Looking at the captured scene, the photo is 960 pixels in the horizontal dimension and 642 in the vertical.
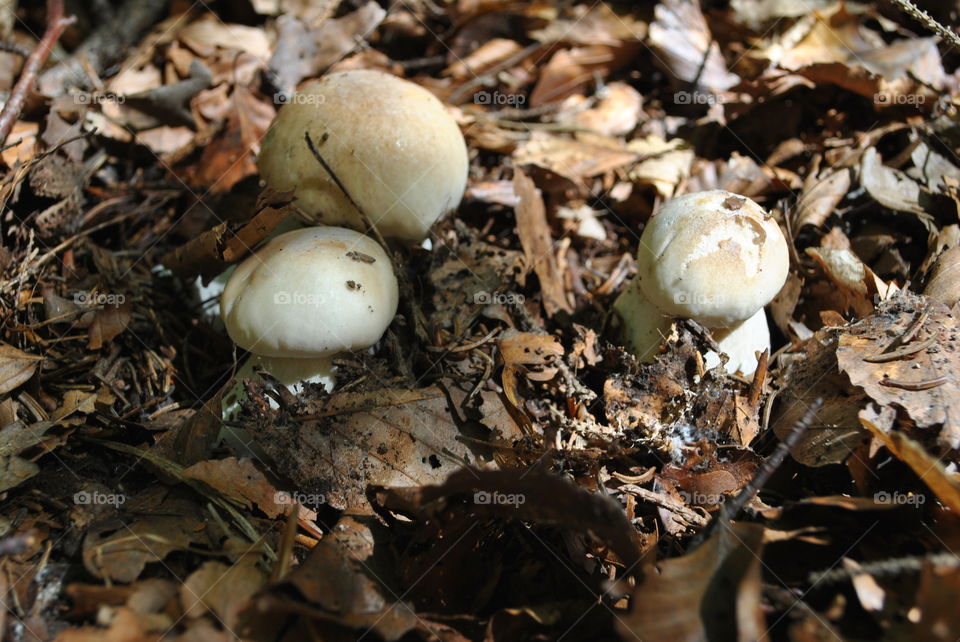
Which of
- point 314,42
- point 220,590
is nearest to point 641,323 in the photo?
point 220,590

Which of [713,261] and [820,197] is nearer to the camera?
[713,261]

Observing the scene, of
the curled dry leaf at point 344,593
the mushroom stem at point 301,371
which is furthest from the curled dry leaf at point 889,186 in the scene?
the curled dry leaf at point 344,593

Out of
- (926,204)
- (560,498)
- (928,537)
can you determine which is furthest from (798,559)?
(926,204)

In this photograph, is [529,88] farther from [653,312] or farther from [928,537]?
[928,537]

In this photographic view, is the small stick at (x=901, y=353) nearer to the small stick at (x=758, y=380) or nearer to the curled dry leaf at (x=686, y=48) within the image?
the small stick at (x=758, y=380)

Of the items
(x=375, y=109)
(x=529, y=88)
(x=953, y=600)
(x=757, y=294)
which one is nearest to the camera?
(x=953, y=600)

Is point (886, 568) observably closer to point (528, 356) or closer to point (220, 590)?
point (528, 356)
